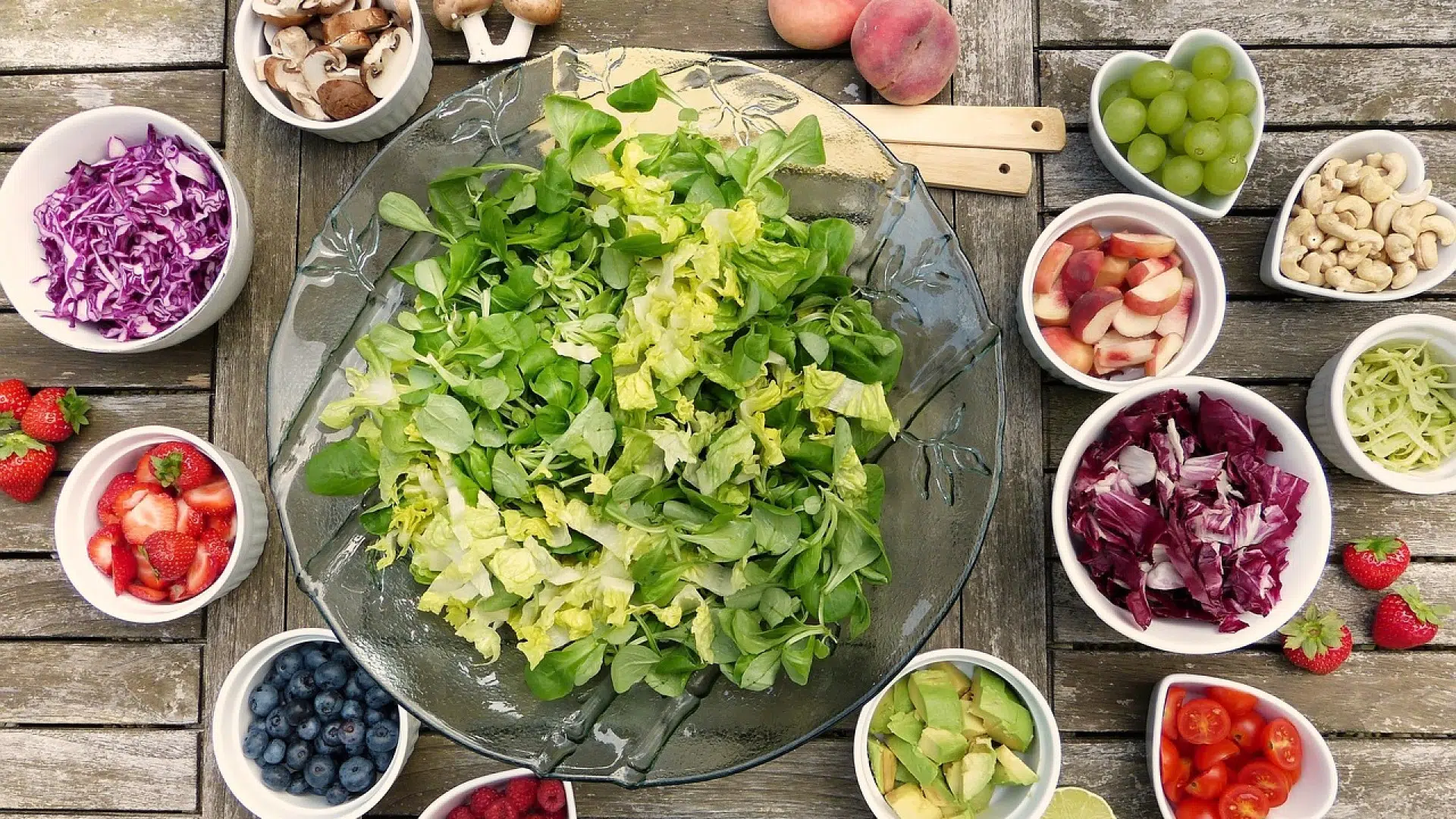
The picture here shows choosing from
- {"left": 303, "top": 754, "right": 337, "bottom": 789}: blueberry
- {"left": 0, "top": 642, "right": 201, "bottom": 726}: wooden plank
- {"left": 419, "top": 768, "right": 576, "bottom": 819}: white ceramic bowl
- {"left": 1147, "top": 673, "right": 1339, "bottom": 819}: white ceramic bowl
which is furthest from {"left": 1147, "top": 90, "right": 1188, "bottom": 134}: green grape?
{"left": 0, "top": 642, "right": 201, "bottom": 726}: wooden plank

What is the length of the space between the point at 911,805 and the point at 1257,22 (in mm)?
1222

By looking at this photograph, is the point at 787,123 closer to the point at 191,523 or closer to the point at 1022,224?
the point at 1022,224

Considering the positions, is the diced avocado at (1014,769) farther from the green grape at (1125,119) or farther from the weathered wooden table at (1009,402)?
the green grape at (1125,119)

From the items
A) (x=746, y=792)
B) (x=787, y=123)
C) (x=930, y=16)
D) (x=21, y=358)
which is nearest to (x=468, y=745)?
(x=746, y=792)

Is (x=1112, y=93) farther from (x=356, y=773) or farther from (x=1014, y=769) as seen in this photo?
(x=356, y=773)

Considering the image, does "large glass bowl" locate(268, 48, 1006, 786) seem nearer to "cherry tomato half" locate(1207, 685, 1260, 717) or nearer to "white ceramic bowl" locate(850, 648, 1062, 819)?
"white ceramic bowl" locate(850, 648, 1062, 819)

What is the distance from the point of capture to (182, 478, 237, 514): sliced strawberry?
1306 mm

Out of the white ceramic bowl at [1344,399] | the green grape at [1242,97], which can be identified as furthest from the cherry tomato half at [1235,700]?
the green grape at [1242,97]

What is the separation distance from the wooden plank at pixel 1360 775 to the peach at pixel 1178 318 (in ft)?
1.89

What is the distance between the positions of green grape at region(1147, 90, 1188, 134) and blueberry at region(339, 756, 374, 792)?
1.37m

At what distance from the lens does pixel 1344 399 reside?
1.28 metres

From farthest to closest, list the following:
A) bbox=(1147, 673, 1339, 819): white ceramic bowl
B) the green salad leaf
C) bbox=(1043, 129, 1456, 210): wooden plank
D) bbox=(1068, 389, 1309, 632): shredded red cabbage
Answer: bbox=(1043, 129, 1456, 210): wooden plank
bbox=(1147, 673, 1339, 819): white ceramic bowl
bbox=(1068, 389, 1309, 632): shredded red cabbage
the green salad leaf

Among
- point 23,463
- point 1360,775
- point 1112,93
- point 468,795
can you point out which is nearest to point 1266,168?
point 1112,93

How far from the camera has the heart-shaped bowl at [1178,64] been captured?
1286 millimetres
